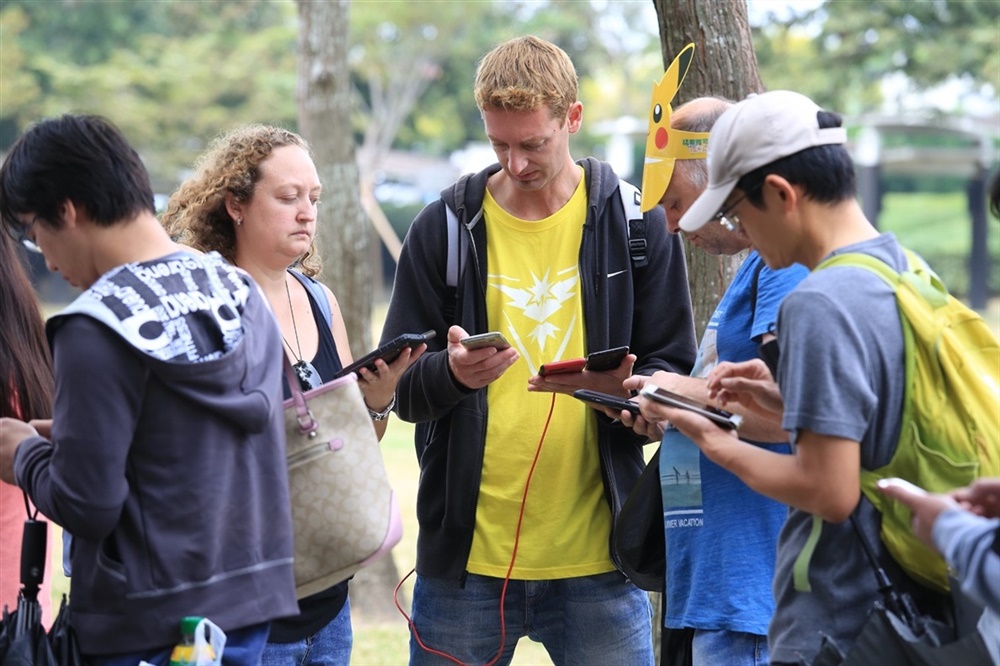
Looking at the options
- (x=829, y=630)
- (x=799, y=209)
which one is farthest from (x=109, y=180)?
(x=829, y=630)

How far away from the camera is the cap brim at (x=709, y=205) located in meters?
2.31

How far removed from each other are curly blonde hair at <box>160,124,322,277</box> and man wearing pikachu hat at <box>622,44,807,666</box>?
3.72 ft

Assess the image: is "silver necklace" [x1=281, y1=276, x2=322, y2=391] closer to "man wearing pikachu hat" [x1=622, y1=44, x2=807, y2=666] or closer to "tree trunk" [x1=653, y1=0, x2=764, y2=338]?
"man wearing pikachu hat" [x1=622, y1=44, x2=807, y2=666]

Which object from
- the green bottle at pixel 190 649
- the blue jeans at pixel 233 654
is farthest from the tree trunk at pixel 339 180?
the green bottle at pixel 190 649

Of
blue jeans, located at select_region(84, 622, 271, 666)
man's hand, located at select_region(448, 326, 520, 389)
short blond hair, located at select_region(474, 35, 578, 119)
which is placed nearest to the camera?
blue jeans, located at select_region(84, 622, 271, 666)

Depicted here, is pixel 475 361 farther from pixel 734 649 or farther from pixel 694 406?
pixel 734 649

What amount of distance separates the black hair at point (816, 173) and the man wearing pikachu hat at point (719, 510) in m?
0.42

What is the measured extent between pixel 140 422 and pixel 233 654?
499mm

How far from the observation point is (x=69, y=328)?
7.04 feet

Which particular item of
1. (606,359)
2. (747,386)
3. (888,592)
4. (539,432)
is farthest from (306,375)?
(888,592)

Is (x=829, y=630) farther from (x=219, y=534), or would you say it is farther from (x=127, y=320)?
(x=127, y=320)

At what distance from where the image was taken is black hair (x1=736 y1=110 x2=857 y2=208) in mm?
2256

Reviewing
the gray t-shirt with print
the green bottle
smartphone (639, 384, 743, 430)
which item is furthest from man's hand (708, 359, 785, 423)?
the green bottle

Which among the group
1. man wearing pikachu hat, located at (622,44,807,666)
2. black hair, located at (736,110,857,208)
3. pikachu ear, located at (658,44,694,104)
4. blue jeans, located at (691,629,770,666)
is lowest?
blue jeans, located at (691,629,770,666)
